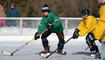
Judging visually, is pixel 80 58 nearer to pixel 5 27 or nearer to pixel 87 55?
pixel 87 55

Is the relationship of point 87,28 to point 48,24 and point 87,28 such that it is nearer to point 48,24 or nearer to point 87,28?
point 87,28

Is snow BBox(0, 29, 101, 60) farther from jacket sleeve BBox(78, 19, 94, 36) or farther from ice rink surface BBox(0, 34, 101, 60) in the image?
jacket sleeve BBox(78, 19, 94, 36)

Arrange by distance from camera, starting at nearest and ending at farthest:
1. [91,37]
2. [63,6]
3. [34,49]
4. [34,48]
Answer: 1. [91,37]
2. [34,49]
3. [34,48]
4. [63,6]

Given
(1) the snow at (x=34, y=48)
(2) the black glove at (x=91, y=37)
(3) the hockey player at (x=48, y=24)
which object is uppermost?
(3) the hockey player at (x=48, y=24)

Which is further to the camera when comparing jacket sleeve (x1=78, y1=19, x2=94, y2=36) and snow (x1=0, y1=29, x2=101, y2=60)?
snow (x1=0, y1=29, x2=101, y2=60)

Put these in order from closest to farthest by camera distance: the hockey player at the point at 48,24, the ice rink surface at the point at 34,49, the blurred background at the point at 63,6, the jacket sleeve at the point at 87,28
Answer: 1. the jacket sleeve at the point at 87,28
2. the hockey player at the point at 48,24
3. the ice rink surface at the point at 34,49
4. the blurred background at the point at 63,6

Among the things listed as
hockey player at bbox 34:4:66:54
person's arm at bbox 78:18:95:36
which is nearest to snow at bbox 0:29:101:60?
hockey player at bbox 34:4:66:54

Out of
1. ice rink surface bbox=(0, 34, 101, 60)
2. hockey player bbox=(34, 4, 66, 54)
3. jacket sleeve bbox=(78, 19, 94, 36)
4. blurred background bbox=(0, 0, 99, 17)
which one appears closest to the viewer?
jacket sleeve bbox=(78, 19, 94, 36)

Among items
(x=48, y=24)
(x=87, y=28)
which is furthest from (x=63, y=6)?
(x=87, y=28)

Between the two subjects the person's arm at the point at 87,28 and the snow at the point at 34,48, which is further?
the snow at the point at 34,48

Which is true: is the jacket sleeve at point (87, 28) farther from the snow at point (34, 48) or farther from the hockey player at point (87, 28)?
the snow at point (34, 48)

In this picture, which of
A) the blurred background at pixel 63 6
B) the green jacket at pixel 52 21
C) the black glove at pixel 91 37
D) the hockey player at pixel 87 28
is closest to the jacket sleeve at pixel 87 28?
the hockey player at pixel 87 28

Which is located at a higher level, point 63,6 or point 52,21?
point 52,21

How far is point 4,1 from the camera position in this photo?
16.0 meters
